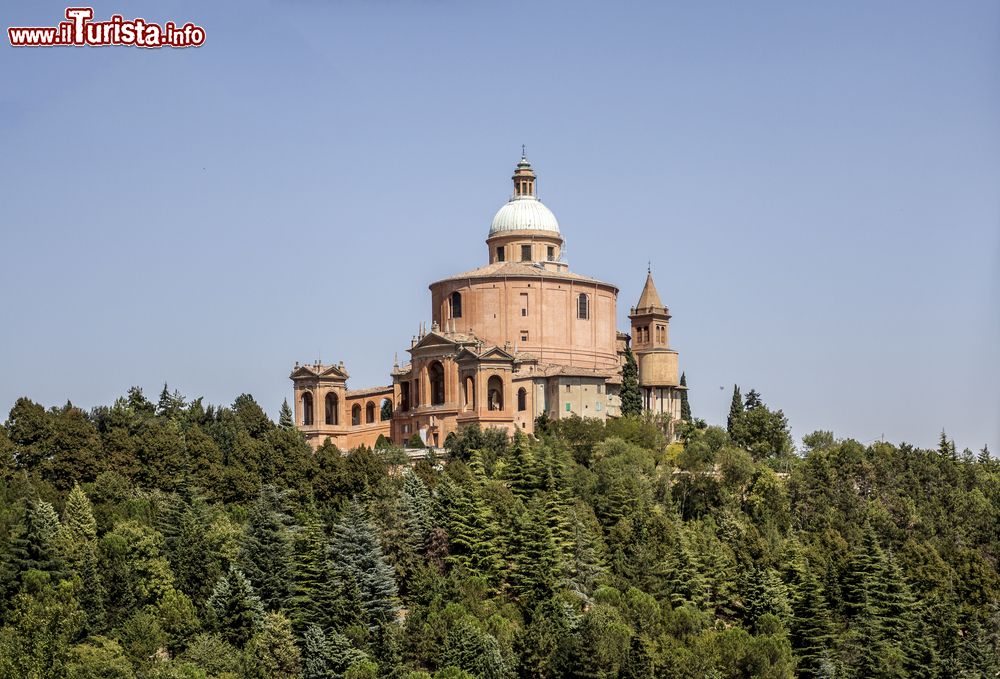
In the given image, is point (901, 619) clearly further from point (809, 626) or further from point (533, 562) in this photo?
point (533, 562)

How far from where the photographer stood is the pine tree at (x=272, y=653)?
5740cm

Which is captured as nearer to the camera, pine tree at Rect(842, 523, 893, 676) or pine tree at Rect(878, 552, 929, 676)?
pine tree at Rect(842, 523, 893, 676)

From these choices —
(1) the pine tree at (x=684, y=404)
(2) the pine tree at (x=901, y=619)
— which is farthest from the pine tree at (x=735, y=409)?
(2) the pine tree at (x=901, y=619)

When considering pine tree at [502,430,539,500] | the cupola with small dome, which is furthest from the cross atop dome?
pine tree at [502,430,539,500]

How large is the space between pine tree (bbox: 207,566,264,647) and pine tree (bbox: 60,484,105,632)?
12.4ft

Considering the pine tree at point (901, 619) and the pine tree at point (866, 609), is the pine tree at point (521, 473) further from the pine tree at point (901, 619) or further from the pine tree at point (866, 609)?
the pine tree at point (901, 619)

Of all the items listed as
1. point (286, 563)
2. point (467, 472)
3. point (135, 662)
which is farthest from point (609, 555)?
point (135, 662)

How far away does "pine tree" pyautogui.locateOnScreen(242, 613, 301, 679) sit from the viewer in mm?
57400

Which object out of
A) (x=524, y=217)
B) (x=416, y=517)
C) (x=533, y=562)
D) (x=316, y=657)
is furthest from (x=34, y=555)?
(x=524, y=217)

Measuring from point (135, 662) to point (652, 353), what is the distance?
40619mm

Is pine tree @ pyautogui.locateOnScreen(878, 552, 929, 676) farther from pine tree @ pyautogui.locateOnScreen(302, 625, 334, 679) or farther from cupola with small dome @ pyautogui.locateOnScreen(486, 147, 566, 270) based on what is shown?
cupola with small dome @ pyautogui.locateOnScreen(486, 147, 566, 270)

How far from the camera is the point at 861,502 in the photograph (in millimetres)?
79812

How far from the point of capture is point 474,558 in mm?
66000

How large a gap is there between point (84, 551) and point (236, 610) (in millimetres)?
6358
